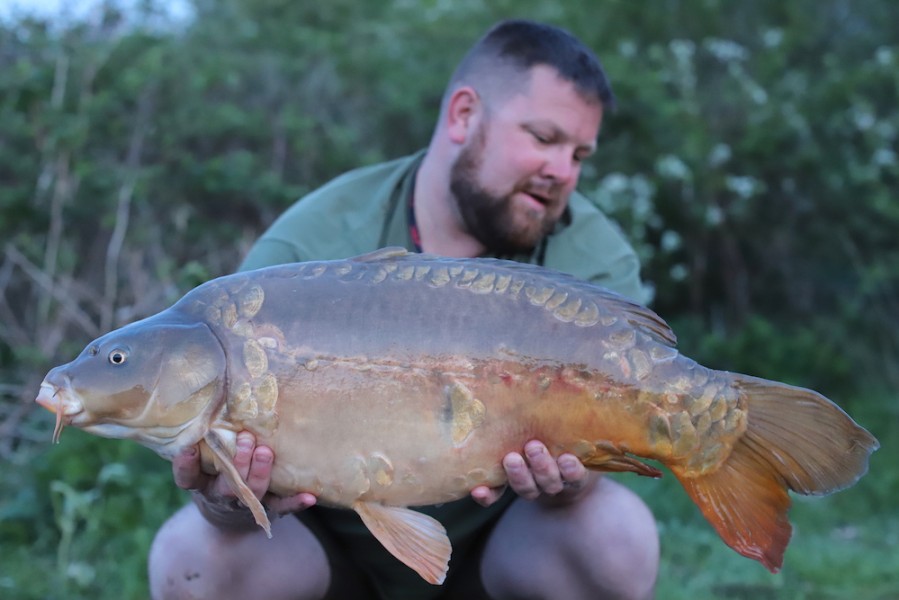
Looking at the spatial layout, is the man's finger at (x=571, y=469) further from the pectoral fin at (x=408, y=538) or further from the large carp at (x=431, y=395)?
the pectoral fin at (x=408, y=538)

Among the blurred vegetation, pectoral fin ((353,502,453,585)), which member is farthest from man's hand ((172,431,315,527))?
the blurred vegetation

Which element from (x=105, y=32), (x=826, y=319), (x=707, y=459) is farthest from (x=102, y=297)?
(x=826, y=319)


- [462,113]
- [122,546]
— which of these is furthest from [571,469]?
[122,546]

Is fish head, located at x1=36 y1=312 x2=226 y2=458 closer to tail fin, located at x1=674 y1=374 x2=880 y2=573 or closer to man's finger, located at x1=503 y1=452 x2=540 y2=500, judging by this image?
man's finger, located at x1=503 y1=452 x2=540 y2=500

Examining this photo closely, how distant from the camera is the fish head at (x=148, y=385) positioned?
64.9 inches

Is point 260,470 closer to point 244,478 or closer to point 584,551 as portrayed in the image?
point 244,478

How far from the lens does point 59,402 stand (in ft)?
5.36

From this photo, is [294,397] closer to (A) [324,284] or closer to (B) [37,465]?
(A) [324,284]

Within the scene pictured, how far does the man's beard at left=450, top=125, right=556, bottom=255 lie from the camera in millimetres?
2463

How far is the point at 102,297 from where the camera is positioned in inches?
151

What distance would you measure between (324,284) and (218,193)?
2.72 m

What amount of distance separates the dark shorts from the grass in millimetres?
678

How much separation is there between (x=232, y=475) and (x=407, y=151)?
3.55m

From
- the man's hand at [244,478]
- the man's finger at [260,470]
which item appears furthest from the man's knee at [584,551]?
the man's finger at [260,470]
